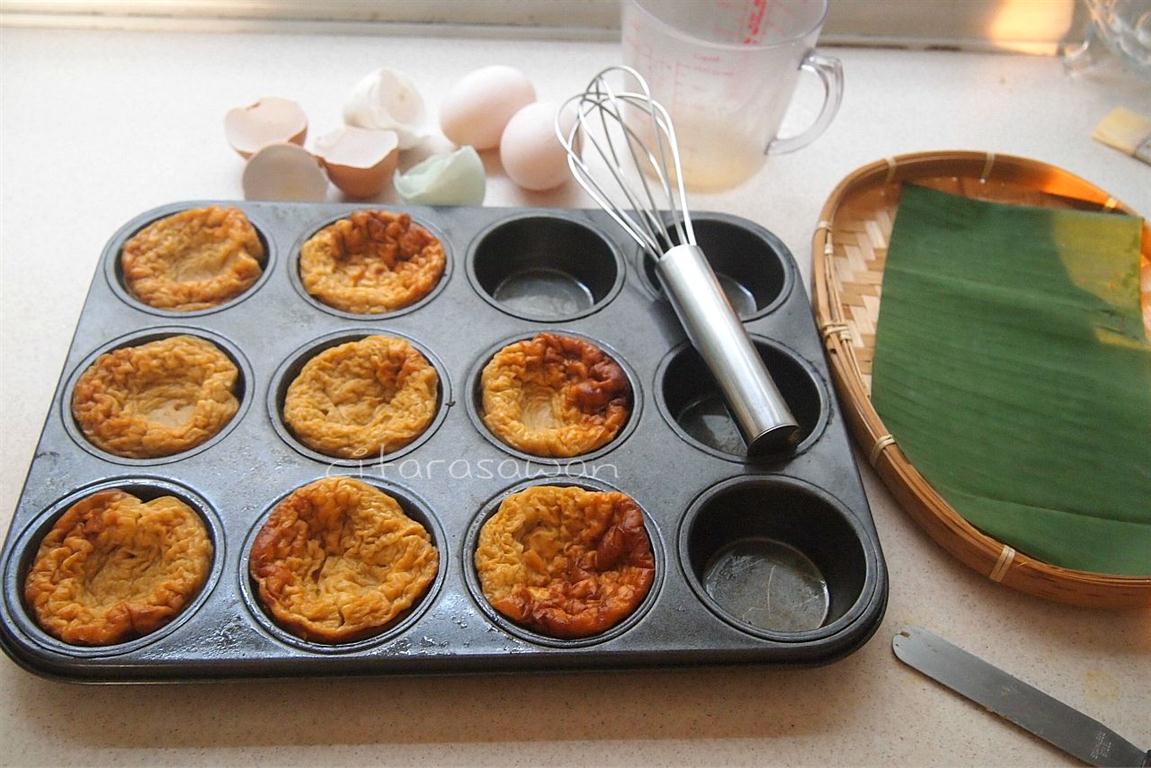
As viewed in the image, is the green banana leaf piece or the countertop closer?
the countertop

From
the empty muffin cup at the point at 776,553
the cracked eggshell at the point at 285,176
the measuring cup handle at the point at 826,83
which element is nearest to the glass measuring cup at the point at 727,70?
the measuring cup handle at the point at 826,83

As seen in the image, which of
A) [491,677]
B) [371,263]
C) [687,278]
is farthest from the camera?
[371,263]

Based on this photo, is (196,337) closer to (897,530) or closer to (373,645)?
(373,645)

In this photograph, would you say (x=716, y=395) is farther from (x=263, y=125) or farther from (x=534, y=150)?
(x=263, y=125)

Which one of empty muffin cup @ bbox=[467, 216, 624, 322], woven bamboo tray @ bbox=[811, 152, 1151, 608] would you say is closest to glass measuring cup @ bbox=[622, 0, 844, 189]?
woven bamboo tray @ bbox=[811, 152, 1151, 608]

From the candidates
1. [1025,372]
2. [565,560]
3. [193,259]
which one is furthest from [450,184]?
[1025,372]

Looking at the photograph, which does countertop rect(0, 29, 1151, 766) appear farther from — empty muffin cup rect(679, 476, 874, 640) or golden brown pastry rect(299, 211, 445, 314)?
golden brown pastry rect(299, 211, 445, 314)

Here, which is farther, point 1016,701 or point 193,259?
point 193,259
